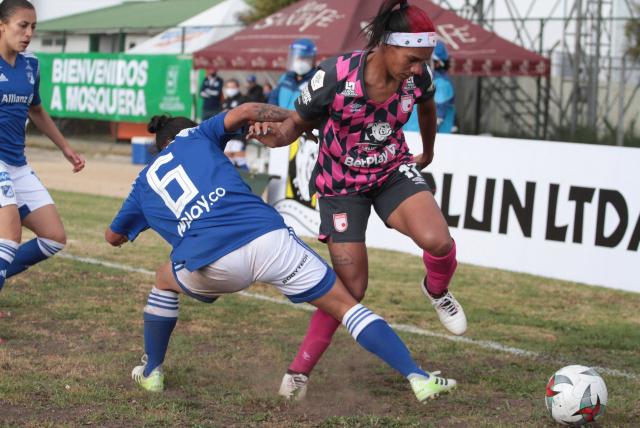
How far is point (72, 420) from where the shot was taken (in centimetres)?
486

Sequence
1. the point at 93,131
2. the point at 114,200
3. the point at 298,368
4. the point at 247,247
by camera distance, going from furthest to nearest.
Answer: the point at 93,131
the point at 114,200
the point at 298,368
the point at 247,247

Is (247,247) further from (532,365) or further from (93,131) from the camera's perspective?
(93,131)

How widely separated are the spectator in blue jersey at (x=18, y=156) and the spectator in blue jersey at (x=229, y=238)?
150 cm

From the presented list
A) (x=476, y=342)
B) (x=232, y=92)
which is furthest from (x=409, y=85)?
(x=232, y=92)

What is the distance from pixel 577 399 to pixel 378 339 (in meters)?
0.97

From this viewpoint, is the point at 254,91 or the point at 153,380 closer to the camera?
the point at 153,380

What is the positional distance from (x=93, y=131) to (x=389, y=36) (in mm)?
25210

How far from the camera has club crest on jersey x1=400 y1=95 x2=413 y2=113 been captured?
5309 mm

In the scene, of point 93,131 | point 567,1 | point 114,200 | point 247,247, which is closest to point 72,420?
point 247,247

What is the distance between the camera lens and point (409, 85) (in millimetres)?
5344

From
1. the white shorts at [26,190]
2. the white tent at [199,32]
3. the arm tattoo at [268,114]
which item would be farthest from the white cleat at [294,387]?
the white tent at [199,32]

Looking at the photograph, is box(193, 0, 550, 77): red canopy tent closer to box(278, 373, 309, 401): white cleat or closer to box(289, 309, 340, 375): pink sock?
box(289, 309, 340, 375): pink sock

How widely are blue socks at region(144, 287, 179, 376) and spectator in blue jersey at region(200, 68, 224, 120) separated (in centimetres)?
1595

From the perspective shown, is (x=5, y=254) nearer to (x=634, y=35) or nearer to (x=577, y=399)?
(x=577, y=399)
